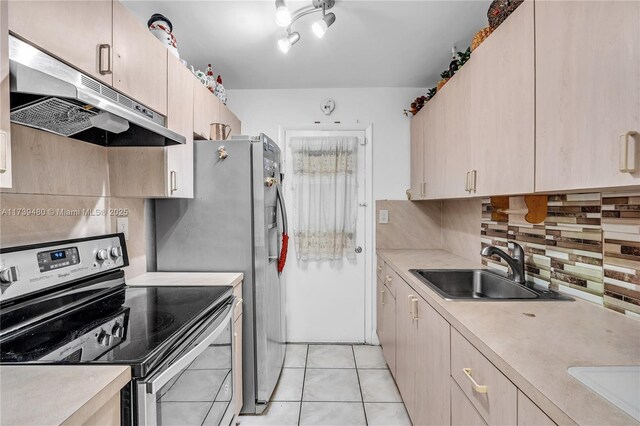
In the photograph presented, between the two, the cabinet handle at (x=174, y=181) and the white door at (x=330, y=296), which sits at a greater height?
the cabinet handle at (x=174, y=181)

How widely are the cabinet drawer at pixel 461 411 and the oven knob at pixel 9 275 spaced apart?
5.22 ft

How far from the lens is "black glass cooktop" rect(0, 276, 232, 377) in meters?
0.86

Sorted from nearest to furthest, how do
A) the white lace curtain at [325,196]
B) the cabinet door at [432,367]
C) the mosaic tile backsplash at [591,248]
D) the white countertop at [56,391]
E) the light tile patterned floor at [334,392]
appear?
the white countertop at [56,391], the mosaic tile backsplash at [591,248], the cabinet door at [432,367], the light tile patterned floor at [334,392], the white lace curtain at [325,196]

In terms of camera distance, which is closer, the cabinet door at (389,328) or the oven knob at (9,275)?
the oven knob at (9,275)

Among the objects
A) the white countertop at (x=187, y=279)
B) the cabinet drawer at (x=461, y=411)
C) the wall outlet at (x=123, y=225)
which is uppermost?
the wall outlet at (x=123, y=225)

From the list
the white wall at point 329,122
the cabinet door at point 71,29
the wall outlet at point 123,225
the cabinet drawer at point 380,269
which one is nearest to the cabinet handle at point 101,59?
the cabinet door at point 71,29

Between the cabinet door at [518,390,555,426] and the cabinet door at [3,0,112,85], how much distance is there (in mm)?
1611

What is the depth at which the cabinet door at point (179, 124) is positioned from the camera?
65.0 inches

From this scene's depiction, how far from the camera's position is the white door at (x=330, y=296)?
2.97 meters

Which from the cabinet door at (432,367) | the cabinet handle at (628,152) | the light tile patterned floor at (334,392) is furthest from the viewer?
the light tile patterned floor at (334,392)

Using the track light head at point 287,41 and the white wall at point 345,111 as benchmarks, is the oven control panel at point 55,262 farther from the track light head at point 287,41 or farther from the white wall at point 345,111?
the white wall at point 345,111

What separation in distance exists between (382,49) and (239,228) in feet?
5.19

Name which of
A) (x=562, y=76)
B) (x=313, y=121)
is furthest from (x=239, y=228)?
(x=562, y=76)

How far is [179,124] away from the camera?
69.3 inches
